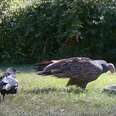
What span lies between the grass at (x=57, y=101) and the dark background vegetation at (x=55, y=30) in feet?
20.7

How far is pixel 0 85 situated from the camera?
31.4ft

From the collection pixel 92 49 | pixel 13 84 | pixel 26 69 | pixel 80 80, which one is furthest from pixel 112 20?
pixel 13 84

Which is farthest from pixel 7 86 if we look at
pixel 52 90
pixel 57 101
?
pixel 52 90

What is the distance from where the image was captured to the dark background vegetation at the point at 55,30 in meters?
19.0

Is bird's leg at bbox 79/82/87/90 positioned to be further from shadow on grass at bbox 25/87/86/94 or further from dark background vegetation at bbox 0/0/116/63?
dark background vegetation at bbox 0/0/116/63

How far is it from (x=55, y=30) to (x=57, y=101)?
9742 mm

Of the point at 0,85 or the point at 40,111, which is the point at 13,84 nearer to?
the point at 0,85

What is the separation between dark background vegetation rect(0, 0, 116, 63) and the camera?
19.0m

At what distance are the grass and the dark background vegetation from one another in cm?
631

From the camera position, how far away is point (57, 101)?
988cm

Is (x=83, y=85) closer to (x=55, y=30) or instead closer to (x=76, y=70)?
(x=76, y=70)

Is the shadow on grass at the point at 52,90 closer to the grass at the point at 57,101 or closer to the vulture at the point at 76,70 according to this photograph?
the grass at the point at 57,101

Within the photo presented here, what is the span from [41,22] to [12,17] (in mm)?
1133

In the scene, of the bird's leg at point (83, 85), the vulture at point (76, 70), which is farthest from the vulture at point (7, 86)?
the bird's leg at point (83, 85)
